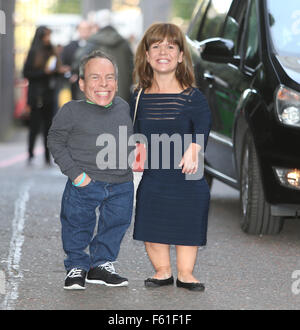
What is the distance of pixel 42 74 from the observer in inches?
549

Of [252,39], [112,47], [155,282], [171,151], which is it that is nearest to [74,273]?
[155,282]

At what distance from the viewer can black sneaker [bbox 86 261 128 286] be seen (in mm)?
5996

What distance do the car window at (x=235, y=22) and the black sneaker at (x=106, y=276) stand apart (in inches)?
108

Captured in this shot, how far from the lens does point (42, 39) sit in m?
14.0

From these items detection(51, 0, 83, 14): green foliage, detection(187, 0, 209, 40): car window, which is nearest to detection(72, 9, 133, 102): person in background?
detection(187, 0, 209, 40): car window

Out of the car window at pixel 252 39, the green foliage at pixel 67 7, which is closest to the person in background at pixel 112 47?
the car window at pixel 252 39

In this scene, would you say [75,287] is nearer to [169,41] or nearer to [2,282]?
[2,282]

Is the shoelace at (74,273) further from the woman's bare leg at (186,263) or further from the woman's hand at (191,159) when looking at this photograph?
the woman's hand at (191,159)

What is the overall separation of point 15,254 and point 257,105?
1.93m

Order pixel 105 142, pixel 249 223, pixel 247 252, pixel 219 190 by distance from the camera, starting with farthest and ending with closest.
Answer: pixel 219 190, pixel 249 223, pixel 247 252, pixel 105 142

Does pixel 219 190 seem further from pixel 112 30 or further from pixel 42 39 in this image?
pixel 42 39

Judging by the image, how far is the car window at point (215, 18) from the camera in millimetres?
8969
